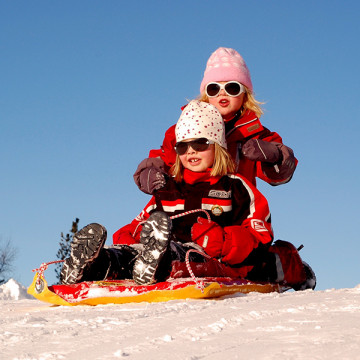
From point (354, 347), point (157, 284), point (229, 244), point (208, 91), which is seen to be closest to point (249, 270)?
point (229, 244)

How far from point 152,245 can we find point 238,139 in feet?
5.52

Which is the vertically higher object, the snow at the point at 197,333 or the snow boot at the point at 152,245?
the snow boot at the point at 152,245

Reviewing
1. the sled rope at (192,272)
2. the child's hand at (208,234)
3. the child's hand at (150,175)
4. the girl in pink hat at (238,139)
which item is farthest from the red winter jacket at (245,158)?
the sled rope at (192,272)

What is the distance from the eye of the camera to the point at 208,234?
4.30 metres

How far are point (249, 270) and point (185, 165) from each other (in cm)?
94

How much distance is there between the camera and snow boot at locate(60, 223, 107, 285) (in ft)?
13.5

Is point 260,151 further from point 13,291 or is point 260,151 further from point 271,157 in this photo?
point 13,291

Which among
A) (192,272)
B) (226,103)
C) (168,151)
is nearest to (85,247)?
(192,272)

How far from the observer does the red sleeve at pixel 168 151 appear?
208 inches

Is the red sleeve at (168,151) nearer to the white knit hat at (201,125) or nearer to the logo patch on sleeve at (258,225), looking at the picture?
the white knit hat at (201,125)

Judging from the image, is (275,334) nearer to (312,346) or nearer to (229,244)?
(312,346)

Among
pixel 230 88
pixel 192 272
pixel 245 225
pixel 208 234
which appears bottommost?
pixel 192 272

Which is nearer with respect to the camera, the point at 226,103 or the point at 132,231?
the point at 132,231

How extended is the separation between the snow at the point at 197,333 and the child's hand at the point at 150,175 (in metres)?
1.48
